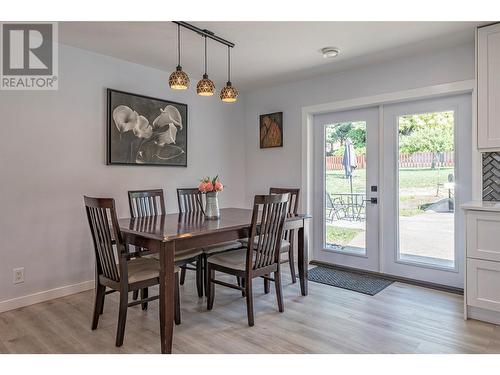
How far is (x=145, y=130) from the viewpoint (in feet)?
12.3

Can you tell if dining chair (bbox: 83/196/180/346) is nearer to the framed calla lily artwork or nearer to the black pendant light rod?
the framed calla lily artwork

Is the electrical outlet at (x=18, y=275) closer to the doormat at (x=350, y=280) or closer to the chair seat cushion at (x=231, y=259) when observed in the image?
the chair seat cushion at (x=231, y=259)

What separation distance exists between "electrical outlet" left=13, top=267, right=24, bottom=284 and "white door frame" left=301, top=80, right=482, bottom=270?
261 centimetres

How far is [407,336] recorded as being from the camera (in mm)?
2355

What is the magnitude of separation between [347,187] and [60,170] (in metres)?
3.12

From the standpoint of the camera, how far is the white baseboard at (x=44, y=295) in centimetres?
285

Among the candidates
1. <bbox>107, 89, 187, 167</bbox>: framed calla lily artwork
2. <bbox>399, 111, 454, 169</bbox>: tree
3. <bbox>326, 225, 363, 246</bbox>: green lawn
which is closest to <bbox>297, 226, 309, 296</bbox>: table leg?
<bbox>326, 225, 363, 246</bbox>: green lawn

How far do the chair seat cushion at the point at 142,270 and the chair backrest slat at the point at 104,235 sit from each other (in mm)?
108

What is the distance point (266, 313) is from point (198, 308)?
0.60 meters

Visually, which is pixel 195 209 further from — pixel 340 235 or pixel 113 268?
pixel 340 235

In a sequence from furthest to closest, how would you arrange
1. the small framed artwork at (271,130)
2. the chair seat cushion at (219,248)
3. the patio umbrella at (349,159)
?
1. the small framed artwork at (271,130)
2. the patio umbrella at (349,159)
3. the chair seat cushion at (219,248)

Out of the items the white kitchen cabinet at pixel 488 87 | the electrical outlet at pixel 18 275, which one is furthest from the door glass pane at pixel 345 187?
the electrical outlet at pixel 18 275
